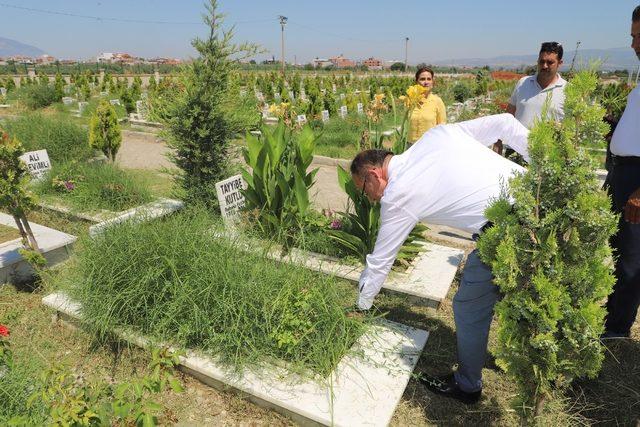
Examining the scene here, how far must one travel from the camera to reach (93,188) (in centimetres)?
466

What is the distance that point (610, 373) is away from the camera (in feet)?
8.19

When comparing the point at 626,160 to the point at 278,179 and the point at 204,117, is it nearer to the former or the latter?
the point at 278,179

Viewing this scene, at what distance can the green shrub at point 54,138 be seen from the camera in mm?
6293

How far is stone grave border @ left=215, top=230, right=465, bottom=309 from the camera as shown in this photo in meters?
2.84

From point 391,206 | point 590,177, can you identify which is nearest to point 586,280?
point 590,177

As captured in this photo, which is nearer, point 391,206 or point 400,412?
point 391,206

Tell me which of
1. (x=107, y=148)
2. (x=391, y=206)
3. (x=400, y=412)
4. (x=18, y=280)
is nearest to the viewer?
(x=391, y=206)

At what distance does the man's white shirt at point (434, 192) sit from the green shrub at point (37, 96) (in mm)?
17303

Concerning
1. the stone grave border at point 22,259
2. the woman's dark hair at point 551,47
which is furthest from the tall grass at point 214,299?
the woman's dark hair at point 551,47

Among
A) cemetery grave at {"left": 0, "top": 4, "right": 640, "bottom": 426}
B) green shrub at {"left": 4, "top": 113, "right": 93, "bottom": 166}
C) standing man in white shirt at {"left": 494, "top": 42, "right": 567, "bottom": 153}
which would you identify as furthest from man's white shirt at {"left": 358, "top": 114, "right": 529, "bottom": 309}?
green shrub at {"left": 4, "top": 113, "right": 93, "bottom": 166}

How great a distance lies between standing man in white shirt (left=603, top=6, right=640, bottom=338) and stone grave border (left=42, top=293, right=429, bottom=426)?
1267mm

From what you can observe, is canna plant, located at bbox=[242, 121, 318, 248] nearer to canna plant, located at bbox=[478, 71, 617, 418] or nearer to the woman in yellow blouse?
the woman in yellow blouse

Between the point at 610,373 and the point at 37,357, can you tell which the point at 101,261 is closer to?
the point at 37,357

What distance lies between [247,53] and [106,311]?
2.81m
